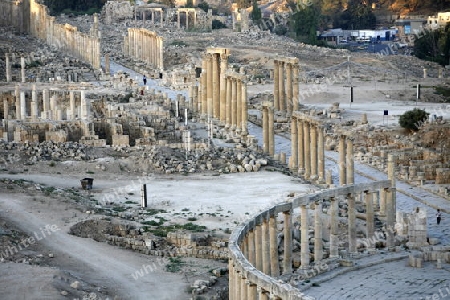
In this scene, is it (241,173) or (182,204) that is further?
(241,173)

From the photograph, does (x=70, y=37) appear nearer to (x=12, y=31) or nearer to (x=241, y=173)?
(x=12, y=31)

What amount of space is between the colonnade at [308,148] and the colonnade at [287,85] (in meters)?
15.9

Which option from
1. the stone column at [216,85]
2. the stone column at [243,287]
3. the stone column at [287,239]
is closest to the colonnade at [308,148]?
the stone column at [287,239]

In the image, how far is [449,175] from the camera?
58.2 metres

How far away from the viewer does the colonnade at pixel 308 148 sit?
57.2 metres

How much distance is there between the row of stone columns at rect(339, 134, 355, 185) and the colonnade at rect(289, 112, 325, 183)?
241cm

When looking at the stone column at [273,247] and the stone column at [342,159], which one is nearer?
the stone column at [273,247]

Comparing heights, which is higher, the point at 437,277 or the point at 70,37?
the point at 70,37

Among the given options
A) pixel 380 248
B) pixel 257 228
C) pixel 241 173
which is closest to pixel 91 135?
pixel 241 173

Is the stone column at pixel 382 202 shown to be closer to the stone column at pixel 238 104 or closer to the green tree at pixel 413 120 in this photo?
the stone column at pixel 238 104

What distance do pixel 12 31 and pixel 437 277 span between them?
91.5 metres

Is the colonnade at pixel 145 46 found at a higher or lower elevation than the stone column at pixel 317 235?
higher

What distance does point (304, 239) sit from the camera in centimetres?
4384

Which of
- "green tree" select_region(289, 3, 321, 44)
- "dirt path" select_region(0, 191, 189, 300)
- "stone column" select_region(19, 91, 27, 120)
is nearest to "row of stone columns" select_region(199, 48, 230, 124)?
"stone column" select_region(19, 91, 27, 120)
